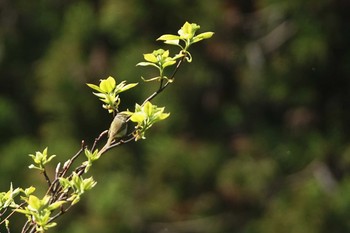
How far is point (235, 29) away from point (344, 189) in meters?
1.28

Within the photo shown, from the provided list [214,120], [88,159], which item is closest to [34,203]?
[88,159]

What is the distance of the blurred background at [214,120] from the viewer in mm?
6125

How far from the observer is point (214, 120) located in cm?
666

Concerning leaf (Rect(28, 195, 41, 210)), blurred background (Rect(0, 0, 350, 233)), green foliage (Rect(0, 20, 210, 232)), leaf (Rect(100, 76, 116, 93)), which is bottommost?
leaf (Rect(28, 195, 41, 210))

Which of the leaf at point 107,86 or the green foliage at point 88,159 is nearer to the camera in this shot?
the green foliage at point 88,159

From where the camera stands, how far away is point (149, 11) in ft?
20.9

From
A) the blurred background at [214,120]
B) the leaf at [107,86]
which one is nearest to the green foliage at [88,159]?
the leaf at [107,86]

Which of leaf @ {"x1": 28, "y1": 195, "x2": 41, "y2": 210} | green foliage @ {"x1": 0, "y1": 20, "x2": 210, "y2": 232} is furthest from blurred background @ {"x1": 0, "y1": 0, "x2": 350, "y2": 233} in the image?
leaf @ {"x1": 28, "y1": 195, "x2": 41, "y2": 210}

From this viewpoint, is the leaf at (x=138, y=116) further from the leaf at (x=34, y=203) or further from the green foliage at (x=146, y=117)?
the leaf at (x=34, y=203)

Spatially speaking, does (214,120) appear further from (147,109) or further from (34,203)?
(34,203)

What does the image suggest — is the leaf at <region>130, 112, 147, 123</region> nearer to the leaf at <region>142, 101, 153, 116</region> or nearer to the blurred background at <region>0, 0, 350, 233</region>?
the leaf at <region>142, 101, 153, 116</region>

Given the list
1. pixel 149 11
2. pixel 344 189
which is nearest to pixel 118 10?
pixel 149 11

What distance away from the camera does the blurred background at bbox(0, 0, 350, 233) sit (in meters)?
6.12

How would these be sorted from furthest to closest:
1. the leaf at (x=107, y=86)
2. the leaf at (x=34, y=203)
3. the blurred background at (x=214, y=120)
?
the blurred background at (x=214, y=120) → the leaf at (x=107, y=86) → the leaf at (x=34, y=203)
